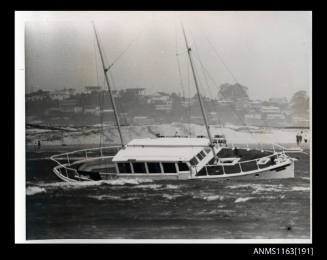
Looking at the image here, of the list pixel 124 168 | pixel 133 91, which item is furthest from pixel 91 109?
pixel 124 168

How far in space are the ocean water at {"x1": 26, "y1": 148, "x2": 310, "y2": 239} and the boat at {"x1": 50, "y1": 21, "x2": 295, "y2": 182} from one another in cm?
8

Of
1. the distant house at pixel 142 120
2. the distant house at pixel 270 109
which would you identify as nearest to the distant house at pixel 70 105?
the distant house at pixel 142 120

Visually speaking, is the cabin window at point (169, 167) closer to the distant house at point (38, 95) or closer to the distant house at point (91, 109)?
the distant house at point (91, 109)

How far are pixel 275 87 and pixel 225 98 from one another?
1.67 ft

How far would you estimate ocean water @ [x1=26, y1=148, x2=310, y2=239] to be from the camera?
5.16 meters

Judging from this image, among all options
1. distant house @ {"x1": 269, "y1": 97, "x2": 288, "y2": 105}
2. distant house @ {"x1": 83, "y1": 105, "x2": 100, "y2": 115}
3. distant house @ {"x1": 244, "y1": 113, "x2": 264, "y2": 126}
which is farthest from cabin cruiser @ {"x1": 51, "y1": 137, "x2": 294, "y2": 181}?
distant house @ {"x1": 269, "y1": 97, "x2": 288, "y2": 105}

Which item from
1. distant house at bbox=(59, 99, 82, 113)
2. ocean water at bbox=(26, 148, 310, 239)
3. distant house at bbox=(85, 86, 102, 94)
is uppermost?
distant house at bbox=(85, 86, 102, 94)

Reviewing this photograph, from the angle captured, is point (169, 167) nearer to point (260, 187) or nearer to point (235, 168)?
point (235, 168)

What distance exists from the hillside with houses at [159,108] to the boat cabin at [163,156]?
211 mm

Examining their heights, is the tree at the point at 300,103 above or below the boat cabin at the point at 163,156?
above

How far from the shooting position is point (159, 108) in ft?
17.0

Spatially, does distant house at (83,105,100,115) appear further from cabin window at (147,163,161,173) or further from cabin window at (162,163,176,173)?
cabin window at (162,163,176,173)

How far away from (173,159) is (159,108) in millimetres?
527

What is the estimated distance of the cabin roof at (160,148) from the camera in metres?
5.21
